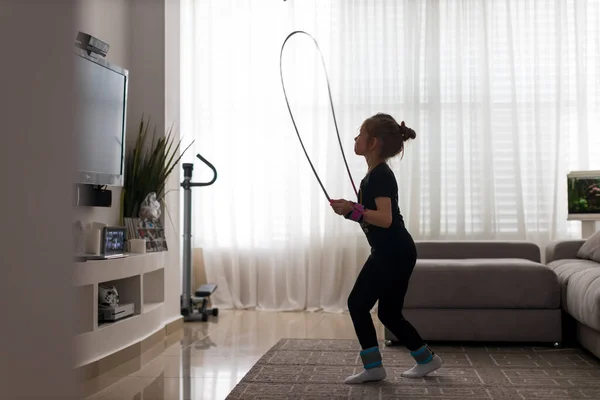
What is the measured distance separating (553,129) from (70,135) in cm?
534

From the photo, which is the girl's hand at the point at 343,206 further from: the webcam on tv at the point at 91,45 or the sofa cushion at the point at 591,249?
the sofa cushion at the point at 591,249

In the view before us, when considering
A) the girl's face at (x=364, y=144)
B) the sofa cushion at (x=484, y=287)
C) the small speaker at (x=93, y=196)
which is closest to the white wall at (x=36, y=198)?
the girl's face at (x=364, y=144)

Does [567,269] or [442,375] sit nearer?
[442,375]

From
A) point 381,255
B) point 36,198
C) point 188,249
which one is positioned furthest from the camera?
point 188,249

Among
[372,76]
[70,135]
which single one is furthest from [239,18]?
[70,135]

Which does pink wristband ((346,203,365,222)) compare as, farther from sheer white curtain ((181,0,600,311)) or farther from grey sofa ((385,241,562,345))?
sheer white curtain ((181,0,600,311))

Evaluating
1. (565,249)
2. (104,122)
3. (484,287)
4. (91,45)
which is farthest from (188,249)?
(565,249)

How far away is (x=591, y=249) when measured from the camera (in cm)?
403

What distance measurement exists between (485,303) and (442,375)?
78cm

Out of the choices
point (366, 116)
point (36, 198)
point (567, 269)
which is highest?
point (366, 116)

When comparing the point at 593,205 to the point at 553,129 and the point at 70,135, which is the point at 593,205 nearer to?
the point at 553,129

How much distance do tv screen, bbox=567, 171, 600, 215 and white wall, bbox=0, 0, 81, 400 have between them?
15.7ft

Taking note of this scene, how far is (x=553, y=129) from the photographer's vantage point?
208 inches

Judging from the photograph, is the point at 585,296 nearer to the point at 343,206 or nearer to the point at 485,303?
the point at 485,303
